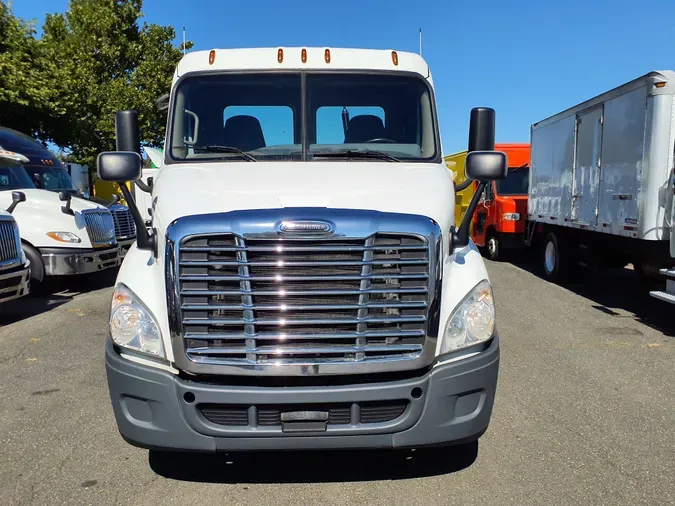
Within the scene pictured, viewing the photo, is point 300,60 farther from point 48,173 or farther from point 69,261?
point 48,173

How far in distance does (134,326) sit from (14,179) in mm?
8380

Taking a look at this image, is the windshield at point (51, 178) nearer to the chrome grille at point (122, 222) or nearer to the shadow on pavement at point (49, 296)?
the chrome grille at point (122, 222)

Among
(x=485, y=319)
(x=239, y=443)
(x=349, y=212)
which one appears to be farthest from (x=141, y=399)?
(x=485, y=319)

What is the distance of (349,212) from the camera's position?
3041 mm

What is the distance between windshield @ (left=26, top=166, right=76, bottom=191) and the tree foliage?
353 inches

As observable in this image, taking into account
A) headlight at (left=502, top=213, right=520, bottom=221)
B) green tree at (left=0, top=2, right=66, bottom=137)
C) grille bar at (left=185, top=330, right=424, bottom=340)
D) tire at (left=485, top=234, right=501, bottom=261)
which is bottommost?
tire at (left=485, top=234, right=501, bottom=261)

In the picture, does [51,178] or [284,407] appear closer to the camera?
[284,407]

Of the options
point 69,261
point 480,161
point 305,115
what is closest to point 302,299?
point 480,161

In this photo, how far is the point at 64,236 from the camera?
9.55 meters

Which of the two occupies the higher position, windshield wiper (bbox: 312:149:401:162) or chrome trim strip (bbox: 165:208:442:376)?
windshield wiper (bbox: 312:149:401:162)

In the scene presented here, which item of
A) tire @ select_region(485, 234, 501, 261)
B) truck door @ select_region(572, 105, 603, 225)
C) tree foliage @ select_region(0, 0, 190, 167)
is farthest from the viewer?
tree foliage @ select_region(0, 0, 190, 167)

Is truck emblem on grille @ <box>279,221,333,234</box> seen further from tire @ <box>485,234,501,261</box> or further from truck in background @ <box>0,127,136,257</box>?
tire @ <box>485,234,501,261</box>

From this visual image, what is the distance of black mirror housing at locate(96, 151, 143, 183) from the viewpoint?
3.71 metres

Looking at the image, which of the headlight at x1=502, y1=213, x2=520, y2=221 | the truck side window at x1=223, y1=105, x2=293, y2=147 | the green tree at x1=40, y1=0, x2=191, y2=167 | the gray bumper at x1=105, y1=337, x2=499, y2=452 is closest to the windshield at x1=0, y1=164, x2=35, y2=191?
the truck side window at x1=223, y1=105, x2=293, y2=147
